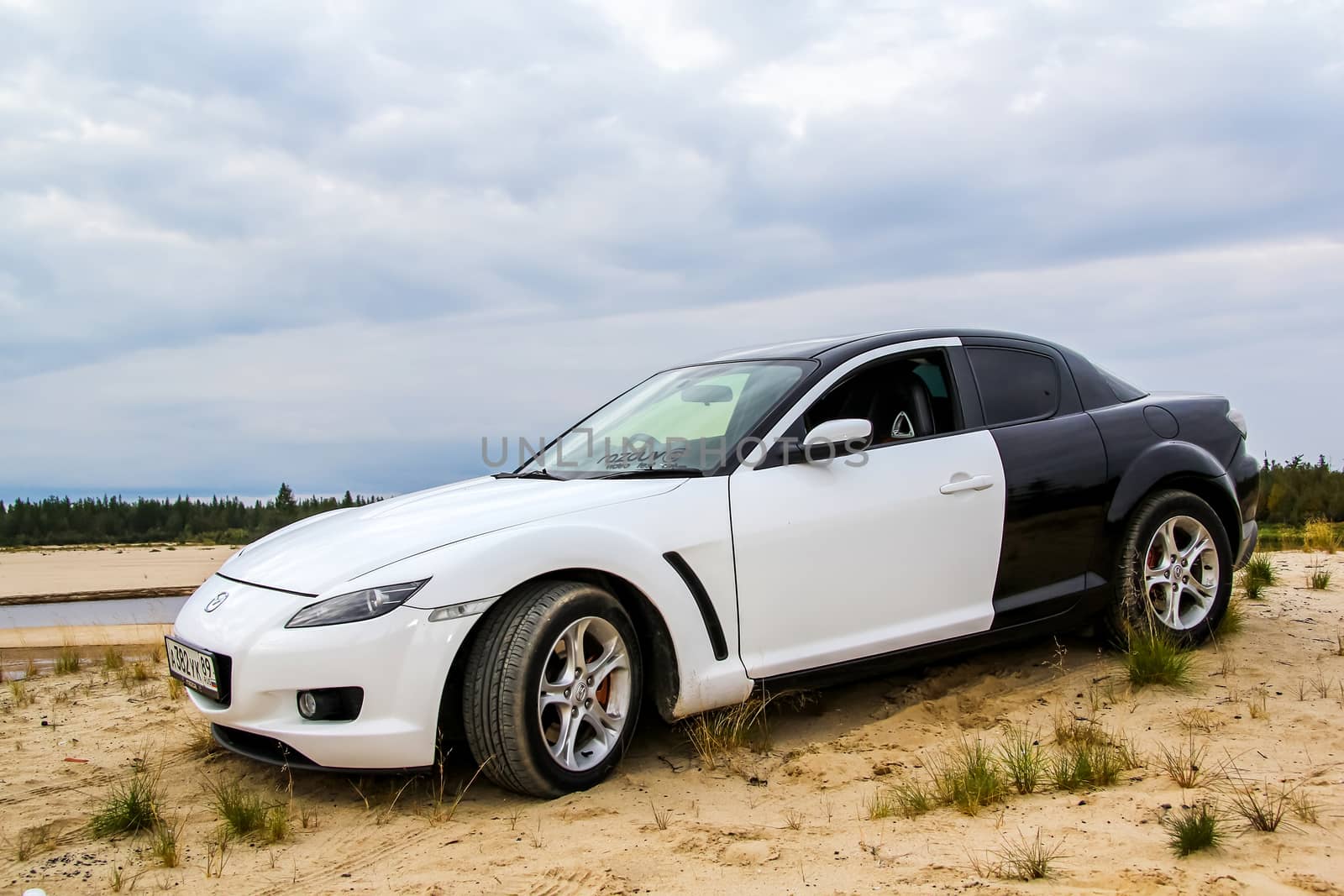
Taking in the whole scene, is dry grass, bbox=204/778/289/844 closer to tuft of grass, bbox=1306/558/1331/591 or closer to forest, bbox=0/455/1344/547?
tuft of grass, bbox=1306/558/1331/591

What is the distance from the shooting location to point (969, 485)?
15.8 feet

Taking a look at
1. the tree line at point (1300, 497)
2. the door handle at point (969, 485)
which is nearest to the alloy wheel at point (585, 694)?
the door handle at point (969, 485)

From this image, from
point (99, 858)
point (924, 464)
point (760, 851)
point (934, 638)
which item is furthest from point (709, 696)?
point (99, 858)

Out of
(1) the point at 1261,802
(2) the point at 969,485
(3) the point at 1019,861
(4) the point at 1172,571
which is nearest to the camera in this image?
(3) the point at 1019,861

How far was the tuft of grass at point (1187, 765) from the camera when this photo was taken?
359 cm

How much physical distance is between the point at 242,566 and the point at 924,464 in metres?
3.12

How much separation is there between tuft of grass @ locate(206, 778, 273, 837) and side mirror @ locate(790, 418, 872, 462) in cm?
255

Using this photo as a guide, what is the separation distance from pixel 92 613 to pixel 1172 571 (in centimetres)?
1290

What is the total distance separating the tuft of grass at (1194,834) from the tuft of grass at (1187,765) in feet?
1.53

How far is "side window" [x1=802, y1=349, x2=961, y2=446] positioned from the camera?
15.9 feet

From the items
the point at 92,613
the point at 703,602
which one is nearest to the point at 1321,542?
the point at 703,602

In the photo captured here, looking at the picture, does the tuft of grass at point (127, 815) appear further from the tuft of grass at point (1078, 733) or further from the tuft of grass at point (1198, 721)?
the tuft of grass at point (1198, 721)

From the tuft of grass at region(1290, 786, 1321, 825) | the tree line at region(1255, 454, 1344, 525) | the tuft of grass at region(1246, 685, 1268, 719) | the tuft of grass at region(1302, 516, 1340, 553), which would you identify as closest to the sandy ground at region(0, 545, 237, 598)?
the tuft of grass at region(1246, 685, 1268, 719)

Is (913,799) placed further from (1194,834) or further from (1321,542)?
(1321,542)
